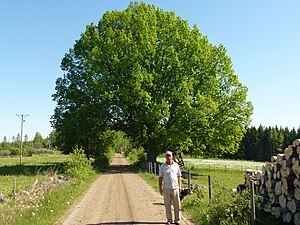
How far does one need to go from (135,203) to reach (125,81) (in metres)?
22.0

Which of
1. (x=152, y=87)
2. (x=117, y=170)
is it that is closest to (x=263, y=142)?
(x=117, y=170)

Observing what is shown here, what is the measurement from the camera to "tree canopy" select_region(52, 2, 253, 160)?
35062 mm

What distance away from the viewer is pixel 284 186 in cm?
991

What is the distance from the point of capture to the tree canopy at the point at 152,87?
3506cm

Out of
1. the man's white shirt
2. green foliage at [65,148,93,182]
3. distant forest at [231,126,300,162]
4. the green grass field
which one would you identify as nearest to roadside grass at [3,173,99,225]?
the green grass field

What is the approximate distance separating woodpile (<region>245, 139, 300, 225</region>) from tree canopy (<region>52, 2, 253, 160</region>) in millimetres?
22659

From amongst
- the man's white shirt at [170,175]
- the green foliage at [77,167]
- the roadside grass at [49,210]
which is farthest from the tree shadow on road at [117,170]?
the man's white shirt at [170,175]

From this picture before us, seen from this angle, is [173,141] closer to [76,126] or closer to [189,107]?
[189,107]

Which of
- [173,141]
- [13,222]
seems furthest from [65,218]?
[173,141]

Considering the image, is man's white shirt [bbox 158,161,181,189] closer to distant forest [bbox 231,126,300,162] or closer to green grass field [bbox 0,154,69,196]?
green grass field [bbox 0,154,69,196]

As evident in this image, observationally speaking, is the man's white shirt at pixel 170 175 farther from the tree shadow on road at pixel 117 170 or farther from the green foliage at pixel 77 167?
the tree shadow on road at pixel 117 170

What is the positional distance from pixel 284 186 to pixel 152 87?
2687cm

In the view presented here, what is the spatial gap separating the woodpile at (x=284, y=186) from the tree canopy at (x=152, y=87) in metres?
22.7

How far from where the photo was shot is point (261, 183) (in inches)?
478
